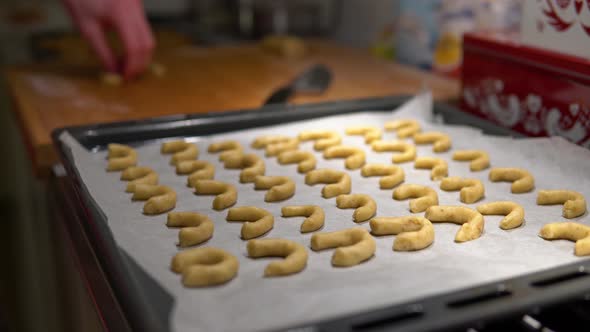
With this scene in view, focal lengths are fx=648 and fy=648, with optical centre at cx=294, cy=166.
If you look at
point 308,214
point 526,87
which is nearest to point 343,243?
point 308,214

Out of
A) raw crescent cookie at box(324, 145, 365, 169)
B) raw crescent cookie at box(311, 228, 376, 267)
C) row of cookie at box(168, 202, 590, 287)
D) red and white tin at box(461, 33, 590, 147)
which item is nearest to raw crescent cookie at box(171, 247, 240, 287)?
row of cookie at box(168, 202, 590, 287)

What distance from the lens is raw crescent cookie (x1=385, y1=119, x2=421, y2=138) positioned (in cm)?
132

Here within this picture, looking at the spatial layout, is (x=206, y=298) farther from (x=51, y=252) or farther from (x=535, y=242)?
(x=51, y=252)

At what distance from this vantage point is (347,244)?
861 mm

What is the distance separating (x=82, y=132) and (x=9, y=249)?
2.14 metres

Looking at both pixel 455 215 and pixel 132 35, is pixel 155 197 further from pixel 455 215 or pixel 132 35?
pixel 132 35

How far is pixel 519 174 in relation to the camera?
1068mm

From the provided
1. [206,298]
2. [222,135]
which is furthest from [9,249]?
[206,298]

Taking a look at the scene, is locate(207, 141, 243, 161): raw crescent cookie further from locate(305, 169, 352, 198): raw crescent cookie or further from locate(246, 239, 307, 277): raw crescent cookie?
locate(246, 239, 307, 277): raw crescent cookie

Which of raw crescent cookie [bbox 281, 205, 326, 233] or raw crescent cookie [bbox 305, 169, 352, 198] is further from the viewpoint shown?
raw crescent cookie [bbox 305, 169, 352, 198]

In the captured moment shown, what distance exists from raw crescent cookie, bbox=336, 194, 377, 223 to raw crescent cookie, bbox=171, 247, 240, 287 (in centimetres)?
22

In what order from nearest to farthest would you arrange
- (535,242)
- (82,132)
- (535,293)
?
1. (535,293)
2. (535,242)
3. (82,132)

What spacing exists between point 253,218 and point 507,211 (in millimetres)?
370

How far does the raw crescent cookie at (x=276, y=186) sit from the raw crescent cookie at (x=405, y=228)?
0.19m
